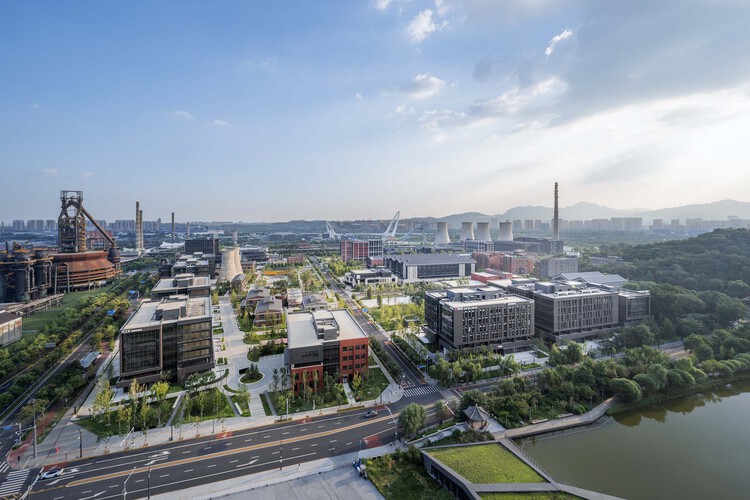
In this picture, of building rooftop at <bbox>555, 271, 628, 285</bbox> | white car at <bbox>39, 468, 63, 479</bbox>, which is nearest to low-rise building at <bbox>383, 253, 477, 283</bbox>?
building rooftop at <bbox>555, 271, 628, 285</bbox>

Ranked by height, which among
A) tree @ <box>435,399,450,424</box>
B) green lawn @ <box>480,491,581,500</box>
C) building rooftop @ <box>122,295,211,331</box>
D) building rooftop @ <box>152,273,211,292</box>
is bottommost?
green lawn @ <box>480,491,581,500</box>

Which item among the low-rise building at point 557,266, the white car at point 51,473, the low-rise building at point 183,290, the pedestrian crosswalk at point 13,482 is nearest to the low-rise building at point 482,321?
the low-rise building at point 183,290

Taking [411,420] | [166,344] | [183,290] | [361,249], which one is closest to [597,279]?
[411,420]

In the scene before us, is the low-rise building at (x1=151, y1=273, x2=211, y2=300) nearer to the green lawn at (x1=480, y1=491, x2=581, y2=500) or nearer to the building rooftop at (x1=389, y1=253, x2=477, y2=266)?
the green lawn at (x1=480, y1=491, x2=581, y2=500)

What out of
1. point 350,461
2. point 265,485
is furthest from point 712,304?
point 265,485

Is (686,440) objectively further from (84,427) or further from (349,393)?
(84,427)

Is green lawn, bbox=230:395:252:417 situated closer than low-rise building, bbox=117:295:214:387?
Yes

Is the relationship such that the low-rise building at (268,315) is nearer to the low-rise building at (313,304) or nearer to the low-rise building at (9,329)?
the low-rise building at (313,304)
